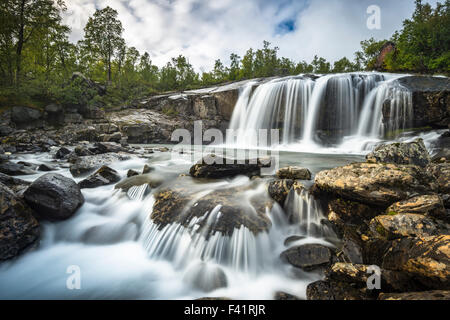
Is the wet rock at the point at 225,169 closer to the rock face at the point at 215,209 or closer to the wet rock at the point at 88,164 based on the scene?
the rock face at the point at 215,209

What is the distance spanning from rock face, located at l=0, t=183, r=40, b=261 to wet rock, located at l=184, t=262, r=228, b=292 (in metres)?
2.66

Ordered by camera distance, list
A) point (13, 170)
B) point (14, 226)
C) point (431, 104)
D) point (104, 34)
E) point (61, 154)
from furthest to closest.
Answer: point (104, 34)
point (431, 104)
point (61, 154)
point (13, 170)
point (14, 226)

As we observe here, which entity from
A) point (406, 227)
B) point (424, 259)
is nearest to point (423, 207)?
point (406, 227)

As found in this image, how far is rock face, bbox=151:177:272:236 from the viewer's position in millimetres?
3324

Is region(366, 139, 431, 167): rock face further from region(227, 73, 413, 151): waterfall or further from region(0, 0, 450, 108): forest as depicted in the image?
region(0, 0, 450, 108): forest

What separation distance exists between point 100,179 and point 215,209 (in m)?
3.92

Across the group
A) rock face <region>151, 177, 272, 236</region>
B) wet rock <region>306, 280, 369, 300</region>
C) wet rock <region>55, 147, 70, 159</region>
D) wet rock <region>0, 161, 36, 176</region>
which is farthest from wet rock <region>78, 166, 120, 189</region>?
wet rock <region>306, 280, 369, 300</region>

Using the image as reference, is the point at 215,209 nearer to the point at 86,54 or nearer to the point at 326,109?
the point at 326,109

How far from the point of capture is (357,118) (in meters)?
13.3

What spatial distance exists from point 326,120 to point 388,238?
14320 mm

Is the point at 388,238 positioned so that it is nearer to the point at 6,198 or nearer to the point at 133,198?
the point at 133,198

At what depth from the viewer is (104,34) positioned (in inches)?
1152

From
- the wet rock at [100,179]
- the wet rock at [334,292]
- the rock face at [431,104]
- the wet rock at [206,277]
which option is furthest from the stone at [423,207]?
the rock face at [431,104]
